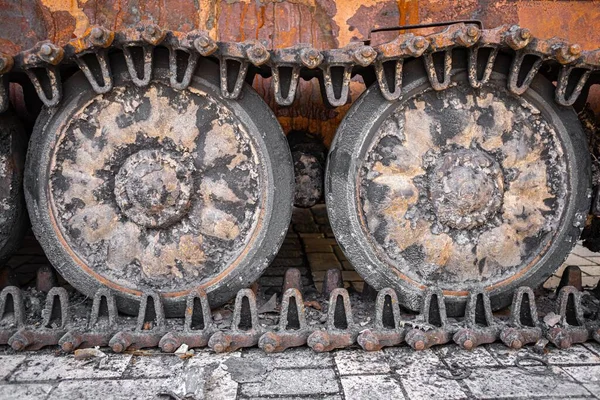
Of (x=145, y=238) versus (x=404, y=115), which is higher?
(x=404, y=115)

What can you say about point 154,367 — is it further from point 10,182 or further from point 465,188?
point 465,188

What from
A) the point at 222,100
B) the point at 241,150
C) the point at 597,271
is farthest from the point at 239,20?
the point at 597,271

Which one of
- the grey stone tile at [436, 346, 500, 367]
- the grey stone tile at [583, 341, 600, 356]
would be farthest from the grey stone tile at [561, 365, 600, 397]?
the grey stone tile at [436, 346, 500, 367]

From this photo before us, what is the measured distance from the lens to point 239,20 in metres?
2.95

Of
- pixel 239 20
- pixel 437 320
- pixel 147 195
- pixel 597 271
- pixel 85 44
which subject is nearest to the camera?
pixel 85 44

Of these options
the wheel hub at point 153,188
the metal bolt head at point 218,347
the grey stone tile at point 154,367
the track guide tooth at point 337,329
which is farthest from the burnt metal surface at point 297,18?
the grey stone tile at point 154,367

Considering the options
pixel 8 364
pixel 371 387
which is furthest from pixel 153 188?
pixel 371 387

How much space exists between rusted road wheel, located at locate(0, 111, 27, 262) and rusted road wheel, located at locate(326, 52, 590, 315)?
1.55 metres

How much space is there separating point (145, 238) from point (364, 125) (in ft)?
3.99

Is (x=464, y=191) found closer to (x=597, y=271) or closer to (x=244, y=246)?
(x=244, y=246)

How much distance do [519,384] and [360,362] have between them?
0.67m

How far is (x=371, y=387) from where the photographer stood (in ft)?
7.43

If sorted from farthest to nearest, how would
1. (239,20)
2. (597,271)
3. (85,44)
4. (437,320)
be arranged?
(597,271)
(239,20)
(437,320)
(85,44)

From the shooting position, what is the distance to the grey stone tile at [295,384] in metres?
2.22
